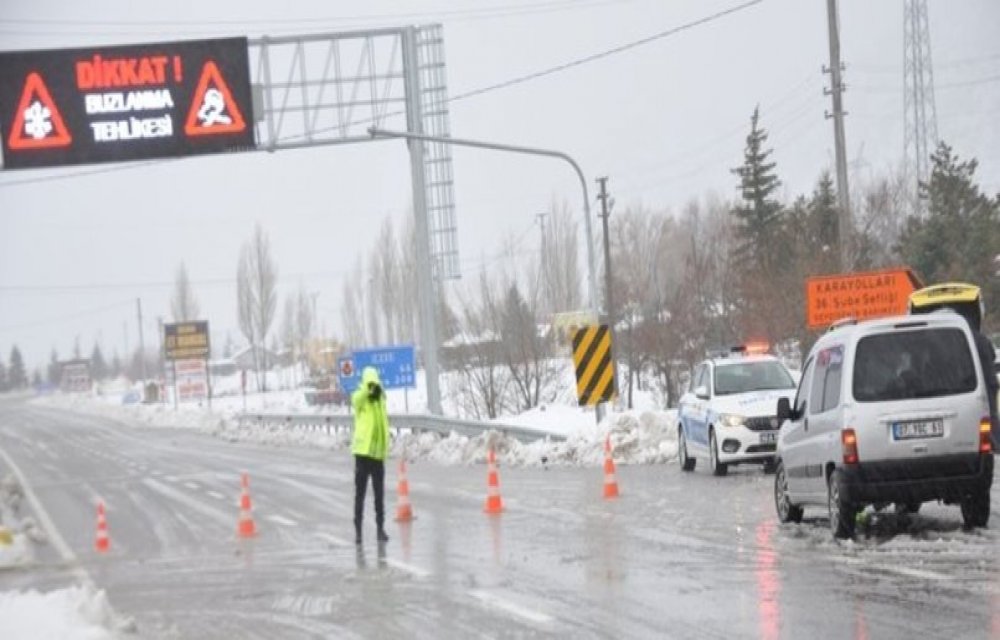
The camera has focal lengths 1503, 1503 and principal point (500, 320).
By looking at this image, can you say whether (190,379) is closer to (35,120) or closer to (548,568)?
(35,120)

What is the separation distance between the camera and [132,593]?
46.1ft

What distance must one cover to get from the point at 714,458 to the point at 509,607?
12.7 metres

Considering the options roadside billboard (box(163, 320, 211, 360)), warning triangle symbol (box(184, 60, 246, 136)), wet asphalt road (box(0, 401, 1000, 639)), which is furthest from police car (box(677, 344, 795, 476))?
roadside billboard (box(163, 320, 211, 360))

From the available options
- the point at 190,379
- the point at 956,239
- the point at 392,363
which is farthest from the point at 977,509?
the point at 190,379

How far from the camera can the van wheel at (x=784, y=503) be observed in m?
15.7

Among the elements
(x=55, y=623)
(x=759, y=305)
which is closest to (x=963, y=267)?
(x=759, y=305)

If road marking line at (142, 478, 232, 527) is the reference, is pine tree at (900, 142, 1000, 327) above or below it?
above

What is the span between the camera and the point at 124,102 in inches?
1297

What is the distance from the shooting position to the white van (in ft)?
44.3

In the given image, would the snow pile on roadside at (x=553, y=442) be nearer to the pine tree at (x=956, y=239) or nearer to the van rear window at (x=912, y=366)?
the pine tree at (x=956, y=239)

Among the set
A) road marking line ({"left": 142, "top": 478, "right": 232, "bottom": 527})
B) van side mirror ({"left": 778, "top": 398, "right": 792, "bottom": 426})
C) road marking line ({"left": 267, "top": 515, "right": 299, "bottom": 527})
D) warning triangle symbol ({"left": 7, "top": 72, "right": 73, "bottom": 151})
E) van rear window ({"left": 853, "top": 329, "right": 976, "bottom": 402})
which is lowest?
road marking line ({"left": 142, "top": 478, "right": 232, "bottom": 527})

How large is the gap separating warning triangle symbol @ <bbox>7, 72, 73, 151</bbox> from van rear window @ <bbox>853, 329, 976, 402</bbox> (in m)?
23.3

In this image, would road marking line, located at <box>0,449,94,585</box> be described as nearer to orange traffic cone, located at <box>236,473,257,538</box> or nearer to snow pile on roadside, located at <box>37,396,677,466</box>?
orange traffic cone, located at <box>236,473,257,538</box>

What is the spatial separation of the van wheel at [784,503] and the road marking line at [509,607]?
4555mm
